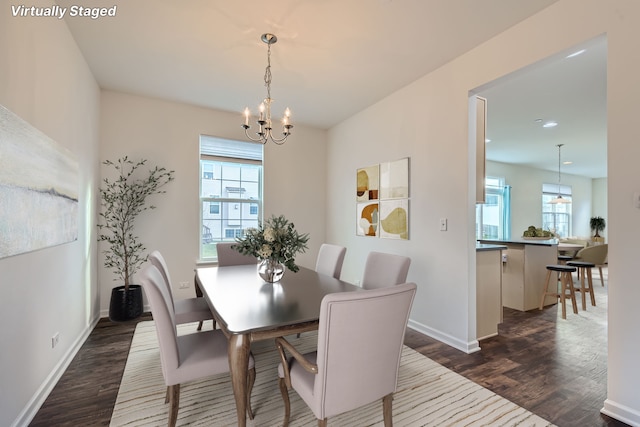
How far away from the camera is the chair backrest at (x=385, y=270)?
2246 millimetres

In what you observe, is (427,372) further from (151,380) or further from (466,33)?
(466,33)

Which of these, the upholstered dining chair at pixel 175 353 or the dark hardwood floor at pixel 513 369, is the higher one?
the upholstered dining chair at pixel 175 353

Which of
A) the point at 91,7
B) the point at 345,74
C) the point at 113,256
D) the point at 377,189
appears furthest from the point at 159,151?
the point at 377,189

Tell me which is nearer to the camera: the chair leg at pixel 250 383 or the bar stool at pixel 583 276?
the chair leg at pixel 250 383

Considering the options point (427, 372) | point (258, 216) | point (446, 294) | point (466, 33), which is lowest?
point (427, 372)

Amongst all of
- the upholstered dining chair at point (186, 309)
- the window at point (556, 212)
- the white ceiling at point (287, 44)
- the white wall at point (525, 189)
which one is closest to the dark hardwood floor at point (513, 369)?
the upholstered dining chair at point (186, 309)

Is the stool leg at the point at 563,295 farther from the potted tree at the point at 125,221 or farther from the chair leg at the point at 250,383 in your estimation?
the potted tree at the point at 125,221

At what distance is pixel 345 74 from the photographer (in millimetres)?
3168

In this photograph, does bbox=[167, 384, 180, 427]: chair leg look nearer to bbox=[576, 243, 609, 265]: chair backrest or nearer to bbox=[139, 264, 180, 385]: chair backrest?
bbox=[139, 264, 180, 385]: chair backrest

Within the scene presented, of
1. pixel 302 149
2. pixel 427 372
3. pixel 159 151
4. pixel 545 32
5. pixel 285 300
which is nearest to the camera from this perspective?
pixel 285 300

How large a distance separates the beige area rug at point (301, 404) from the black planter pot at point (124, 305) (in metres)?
1.10

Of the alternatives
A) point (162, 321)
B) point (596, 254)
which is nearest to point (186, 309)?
point (162, 321)

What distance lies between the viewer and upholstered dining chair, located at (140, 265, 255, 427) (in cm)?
146

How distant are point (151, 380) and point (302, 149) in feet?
12.1
